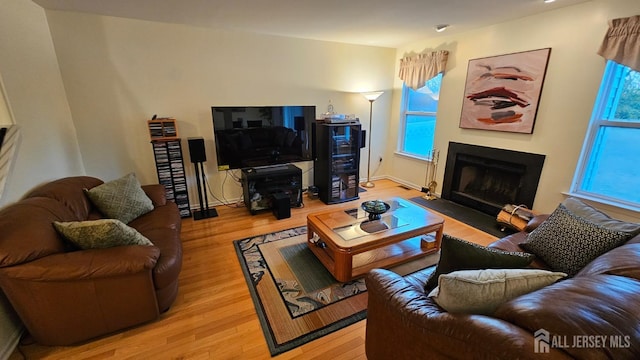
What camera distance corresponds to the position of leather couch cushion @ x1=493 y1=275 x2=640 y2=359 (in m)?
0.75

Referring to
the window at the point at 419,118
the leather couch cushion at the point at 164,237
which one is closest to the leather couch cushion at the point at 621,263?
the leather couch cushion at the point at 164,237

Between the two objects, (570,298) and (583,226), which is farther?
(583,226)

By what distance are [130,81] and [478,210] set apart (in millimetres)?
4650

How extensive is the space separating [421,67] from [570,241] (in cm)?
315

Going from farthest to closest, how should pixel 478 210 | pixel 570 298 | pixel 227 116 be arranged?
pixel 478 210, pixel 227 116, pixel 570 298

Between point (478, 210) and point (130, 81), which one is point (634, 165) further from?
point (130, 81)

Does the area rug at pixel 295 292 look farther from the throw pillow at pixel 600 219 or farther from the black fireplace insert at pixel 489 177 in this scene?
the black fireplace insert at pixel 489 177

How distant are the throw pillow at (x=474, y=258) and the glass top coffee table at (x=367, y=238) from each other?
840 mm

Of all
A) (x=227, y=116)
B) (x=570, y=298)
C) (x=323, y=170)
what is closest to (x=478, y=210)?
(x=323, y=170)

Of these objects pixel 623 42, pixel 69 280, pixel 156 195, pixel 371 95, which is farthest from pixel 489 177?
pixel 69 280

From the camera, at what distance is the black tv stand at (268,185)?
11.6 ft

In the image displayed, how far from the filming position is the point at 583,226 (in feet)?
A: 5.41

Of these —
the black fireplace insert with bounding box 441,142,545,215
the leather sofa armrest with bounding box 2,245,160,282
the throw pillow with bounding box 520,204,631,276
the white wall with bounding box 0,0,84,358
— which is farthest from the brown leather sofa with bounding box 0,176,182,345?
the black fireplace insert with bounding box 441,142,545,215

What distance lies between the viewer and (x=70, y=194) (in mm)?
2125
